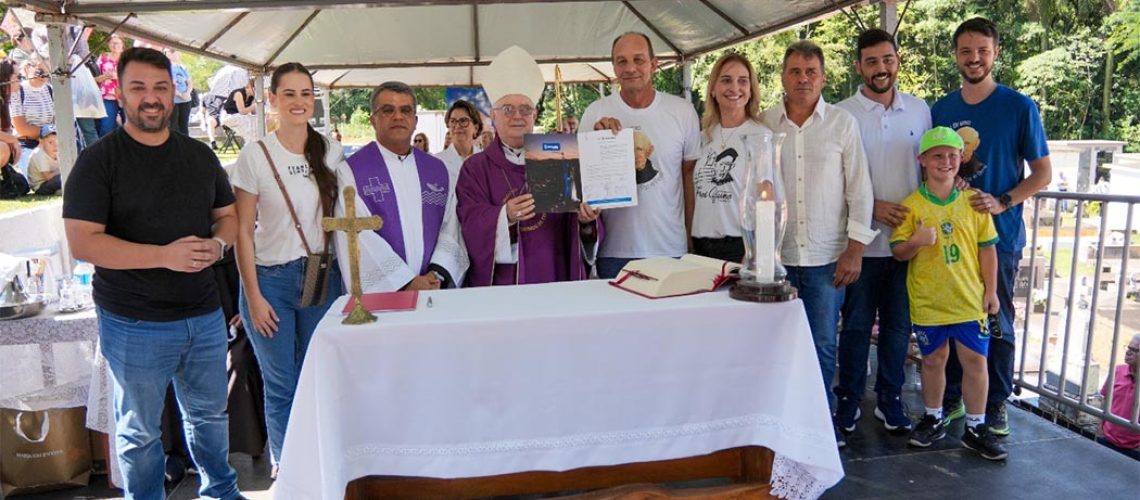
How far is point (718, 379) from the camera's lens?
240cm

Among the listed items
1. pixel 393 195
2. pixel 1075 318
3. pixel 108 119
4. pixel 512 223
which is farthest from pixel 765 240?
pixel 1075 318

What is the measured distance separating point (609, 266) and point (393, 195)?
0.99 m

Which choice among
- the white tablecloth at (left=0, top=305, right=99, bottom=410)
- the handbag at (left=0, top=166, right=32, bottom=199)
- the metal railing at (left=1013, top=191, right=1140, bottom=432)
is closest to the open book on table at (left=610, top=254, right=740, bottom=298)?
the metal railing at (left=1013, top=191, right=1140, bottom=432)

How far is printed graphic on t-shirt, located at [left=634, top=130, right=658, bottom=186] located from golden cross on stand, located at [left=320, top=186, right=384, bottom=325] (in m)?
1.11

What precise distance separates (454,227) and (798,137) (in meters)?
1.54

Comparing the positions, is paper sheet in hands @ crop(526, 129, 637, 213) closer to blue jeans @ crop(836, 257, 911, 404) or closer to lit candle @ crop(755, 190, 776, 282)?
lit candle @ crop(755, 190, 776, 282)

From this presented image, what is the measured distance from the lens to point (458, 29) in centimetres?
855

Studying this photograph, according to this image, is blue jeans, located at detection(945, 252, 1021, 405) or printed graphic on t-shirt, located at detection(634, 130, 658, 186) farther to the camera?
blue jeans, located at detection(945, 252, 1021, 405)

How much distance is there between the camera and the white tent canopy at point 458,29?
620cm

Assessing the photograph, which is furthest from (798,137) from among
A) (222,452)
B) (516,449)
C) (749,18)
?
(749,18)

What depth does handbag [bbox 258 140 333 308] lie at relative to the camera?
2.96m

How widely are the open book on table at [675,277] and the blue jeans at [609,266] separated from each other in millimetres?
781

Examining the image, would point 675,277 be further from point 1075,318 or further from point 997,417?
point 1075,318

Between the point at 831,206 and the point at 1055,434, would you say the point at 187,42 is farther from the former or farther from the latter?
the point at 1055,434
